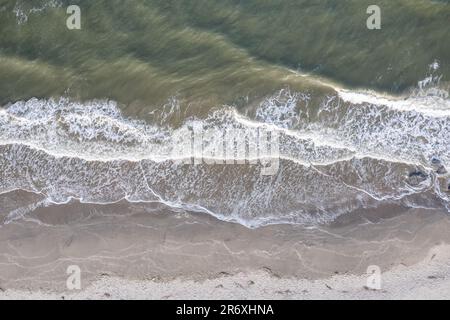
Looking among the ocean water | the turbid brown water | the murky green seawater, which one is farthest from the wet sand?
the murky green seawater

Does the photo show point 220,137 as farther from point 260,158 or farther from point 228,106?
point 260,158

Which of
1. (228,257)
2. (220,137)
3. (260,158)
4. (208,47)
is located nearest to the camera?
(228,257)

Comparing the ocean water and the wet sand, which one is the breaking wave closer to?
the ocean water

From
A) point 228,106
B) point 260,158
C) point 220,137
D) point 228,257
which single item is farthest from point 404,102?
point 228,257

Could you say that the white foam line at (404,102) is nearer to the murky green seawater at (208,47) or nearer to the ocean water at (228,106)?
the ocean water at (228,106)

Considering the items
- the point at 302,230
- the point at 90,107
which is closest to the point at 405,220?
the point at 302,230
